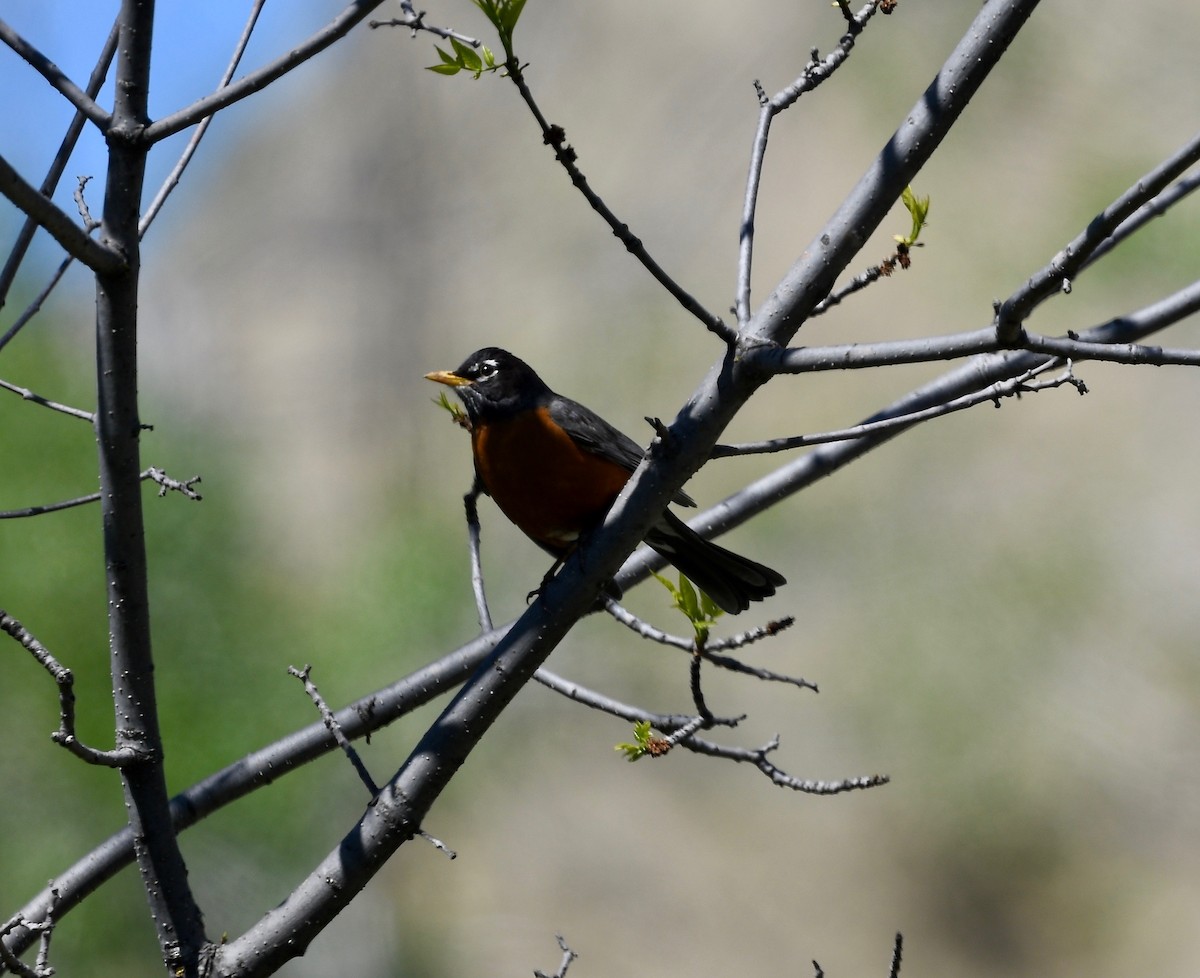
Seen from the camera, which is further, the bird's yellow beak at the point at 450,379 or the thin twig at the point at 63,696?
the bird's yellow beak at the point at 450,379

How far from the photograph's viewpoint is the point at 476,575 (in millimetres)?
2967

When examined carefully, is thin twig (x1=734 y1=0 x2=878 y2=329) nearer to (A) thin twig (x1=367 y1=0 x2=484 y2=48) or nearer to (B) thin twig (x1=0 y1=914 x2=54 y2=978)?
(A) thin twig (x1=367 y1=0 x2=484 y2=48)

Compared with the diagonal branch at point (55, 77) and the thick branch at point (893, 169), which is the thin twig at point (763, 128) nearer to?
the thick branch at point (893, 169)

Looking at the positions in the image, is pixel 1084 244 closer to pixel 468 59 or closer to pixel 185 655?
pixel 468 59

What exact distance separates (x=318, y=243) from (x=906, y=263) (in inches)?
472

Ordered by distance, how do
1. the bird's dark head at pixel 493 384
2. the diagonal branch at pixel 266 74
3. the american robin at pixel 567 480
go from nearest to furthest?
the diagonal branch at pixel 266 74 → the american robin at pixel 567 480 → the bird's dark head at pixel 493 384

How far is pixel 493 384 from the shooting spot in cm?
414

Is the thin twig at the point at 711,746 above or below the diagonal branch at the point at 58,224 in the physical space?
below

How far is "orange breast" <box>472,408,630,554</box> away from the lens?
12.1 ft

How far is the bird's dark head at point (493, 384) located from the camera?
13.3 ft

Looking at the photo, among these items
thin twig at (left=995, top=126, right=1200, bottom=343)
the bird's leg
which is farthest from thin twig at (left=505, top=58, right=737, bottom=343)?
the bird's leg

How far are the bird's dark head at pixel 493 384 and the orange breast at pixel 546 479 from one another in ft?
0.51

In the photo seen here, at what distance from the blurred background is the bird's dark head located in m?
4.51

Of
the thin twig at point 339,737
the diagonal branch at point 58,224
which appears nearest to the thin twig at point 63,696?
the thin twig at point 339,737
